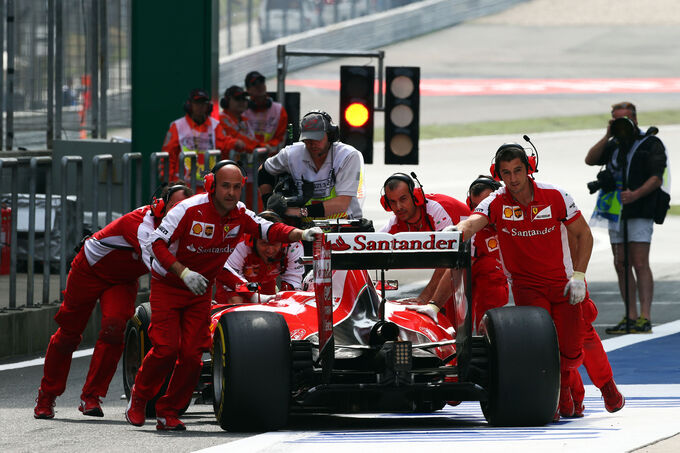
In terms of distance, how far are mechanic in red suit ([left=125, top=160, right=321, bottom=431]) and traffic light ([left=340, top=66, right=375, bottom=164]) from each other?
5.09 m

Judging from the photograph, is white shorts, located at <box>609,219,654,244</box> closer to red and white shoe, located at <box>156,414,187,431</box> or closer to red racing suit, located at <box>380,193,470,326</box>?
red racing suit, located at <box>380,193,470,326</box>

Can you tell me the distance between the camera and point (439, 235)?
9305mm

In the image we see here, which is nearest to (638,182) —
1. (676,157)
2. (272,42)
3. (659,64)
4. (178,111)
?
(178,111)

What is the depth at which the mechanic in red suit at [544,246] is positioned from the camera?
980 centimetres

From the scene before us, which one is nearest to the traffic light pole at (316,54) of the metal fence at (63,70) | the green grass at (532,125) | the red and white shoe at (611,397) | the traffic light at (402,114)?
the traffic light at (402,114)

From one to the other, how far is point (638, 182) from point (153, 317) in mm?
6352

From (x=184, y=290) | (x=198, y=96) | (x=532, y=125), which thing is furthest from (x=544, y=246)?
(x=532, y=125)

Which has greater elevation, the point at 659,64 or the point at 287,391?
the point at 659,64

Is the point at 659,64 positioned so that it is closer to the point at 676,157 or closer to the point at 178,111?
the point at 676,157

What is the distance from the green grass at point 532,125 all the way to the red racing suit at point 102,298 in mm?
32451

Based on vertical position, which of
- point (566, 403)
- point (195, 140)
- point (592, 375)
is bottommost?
point (566, 403)

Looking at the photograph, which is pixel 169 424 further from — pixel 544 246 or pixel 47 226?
pixel 47 226

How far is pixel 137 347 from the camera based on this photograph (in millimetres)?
10812

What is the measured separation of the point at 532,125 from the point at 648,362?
31.4m
